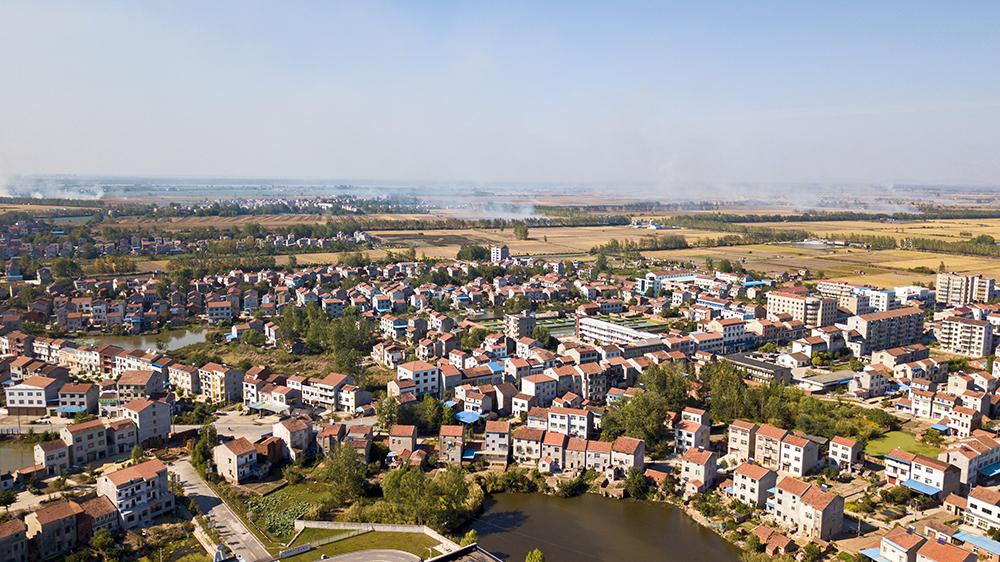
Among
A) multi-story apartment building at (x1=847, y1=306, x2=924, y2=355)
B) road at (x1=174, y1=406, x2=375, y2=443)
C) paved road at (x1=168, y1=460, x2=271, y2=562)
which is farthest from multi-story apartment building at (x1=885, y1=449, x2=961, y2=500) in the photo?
paved road at (x1=168, y1=460, x2=271, y2=562)

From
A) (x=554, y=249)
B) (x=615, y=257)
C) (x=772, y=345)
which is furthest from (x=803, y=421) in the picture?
(x=554, y=249)

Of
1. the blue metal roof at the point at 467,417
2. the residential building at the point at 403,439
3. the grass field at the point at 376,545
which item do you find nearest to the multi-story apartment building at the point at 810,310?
the blue metal roof at the point at 467,417

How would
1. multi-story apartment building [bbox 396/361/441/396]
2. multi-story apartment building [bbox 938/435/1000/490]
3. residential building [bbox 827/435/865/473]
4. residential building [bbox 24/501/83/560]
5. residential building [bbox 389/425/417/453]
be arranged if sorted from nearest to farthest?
residential building [bbox 24/501/83/560], multi-story apartment building [bbox 938/435/1000/490], residential building [bbox 827/435/865/473], residential building [bbox 389/425/417/453], multi-story apartment building [bbox 396/361/441/396]

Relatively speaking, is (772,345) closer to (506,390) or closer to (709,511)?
(506,390)

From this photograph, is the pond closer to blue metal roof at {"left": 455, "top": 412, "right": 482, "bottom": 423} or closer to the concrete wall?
the concrete wall

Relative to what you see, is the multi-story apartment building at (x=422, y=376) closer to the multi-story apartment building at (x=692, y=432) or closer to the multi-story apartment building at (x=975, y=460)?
the multi-story apartment building at (x=692, y=432)

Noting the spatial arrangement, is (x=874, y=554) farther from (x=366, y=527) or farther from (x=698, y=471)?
(x=366, y=527)
